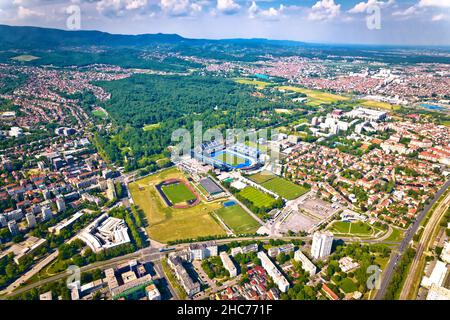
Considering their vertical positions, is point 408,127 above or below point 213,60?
below

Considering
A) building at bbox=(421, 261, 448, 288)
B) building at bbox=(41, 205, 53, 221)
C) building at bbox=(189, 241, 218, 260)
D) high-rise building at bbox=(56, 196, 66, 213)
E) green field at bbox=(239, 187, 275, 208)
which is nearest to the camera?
building at bbox=(421, 261, 448, 288)

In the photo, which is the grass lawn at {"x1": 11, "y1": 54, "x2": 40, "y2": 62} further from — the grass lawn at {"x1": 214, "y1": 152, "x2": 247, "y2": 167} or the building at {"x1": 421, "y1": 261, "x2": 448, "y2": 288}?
the building at {"x1": 421, "y1": 261, "x2": 448, "y2": 288}

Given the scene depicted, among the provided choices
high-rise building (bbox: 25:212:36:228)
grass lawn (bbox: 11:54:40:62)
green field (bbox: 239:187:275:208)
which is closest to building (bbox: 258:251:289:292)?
green field (bbox: 239:187:275:208)

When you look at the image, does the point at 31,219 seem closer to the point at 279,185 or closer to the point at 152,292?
the point at 152,292

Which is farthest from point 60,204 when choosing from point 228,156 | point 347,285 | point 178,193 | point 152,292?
point 347,285

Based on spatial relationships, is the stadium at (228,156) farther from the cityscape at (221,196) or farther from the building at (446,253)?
the building at (446,253)

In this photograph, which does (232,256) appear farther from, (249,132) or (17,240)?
(249,132)
